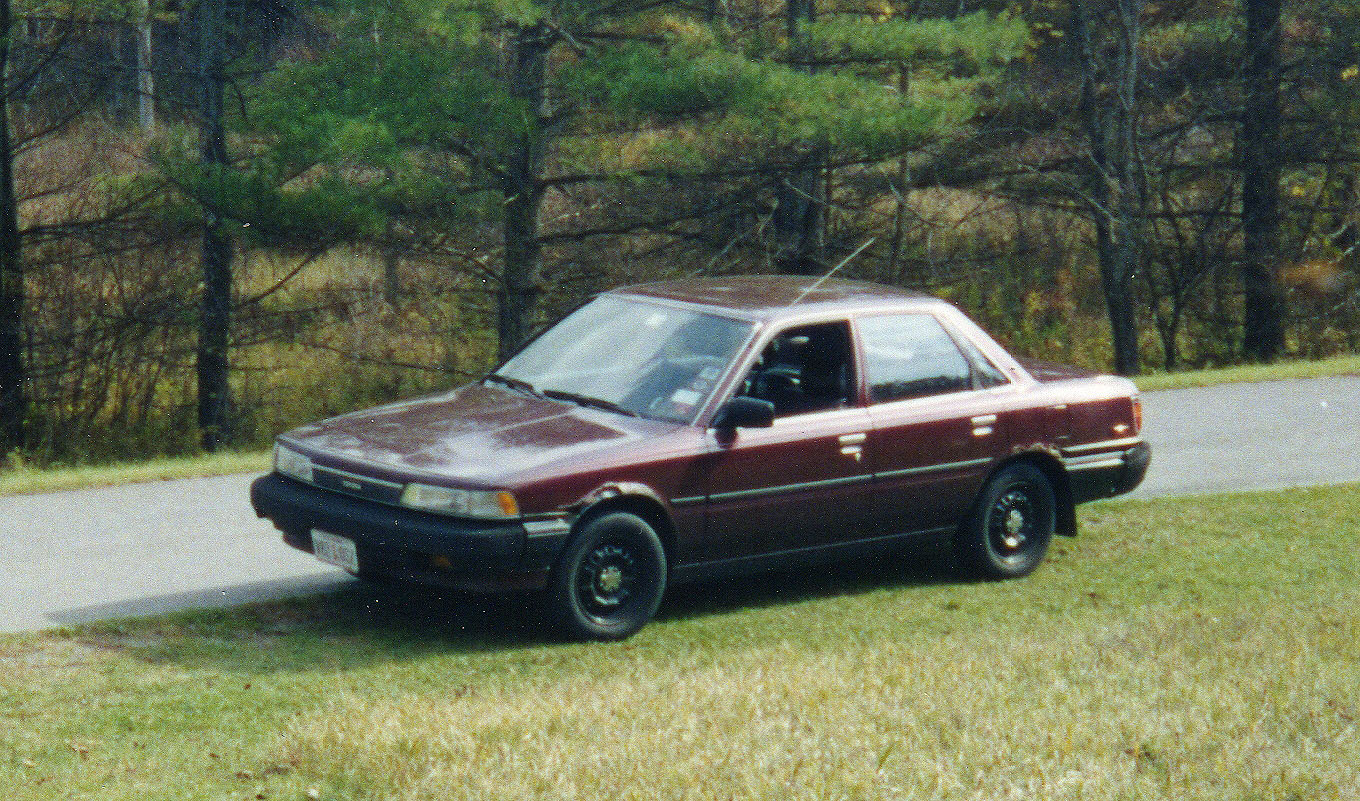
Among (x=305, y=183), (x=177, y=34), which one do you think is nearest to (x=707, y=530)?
→ (x=305, y=183)

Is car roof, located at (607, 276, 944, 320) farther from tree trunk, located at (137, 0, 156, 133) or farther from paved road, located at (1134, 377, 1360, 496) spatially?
tree trunk, located at (137, 0, 156, 133)

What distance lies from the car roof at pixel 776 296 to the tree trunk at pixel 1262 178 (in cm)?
2086

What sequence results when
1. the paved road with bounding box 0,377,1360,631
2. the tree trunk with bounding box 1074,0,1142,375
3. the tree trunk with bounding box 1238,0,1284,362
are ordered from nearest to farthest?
1. the paved road with bounding box 0,377,1360,631
2. the tree trunk with bounding box 1074,0,1142,375
3. the tree trunk with bounding box 1238,0,1284,362

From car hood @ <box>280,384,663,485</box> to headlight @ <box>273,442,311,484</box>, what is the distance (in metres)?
0.05

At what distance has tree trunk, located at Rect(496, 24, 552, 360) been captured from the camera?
21375 mm

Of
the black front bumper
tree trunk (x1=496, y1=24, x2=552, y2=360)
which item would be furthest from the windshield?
tree trunk (x1=496, y1=24, x2=552, y2=360)

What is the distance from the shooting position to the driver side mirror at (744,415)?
323 inches

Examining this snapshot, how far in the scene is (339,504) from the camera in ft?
25.9

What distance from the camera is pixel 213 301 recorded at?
23422 mm

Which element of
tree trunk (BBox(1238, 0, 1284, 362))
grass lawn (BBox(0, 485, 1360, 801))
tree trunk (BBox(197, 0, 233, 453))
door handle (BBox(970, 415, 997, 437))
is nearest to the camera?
grass lawn (BBox(0, 485, 1360, 801))

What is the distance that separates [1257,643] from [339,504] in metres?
4.10

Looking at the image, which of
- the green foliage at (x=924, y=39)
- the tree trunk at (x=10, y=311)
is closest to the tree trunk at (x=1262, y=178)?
the green foliage at (x=924, y=39)

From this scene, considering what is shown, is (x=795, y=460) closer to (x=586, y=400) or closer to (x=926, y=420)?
(x=926, y=420)

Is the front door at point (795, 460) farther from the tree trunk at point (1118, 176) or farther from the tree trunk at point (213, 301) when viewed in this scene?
the tree trunk at point (1118, 176)
